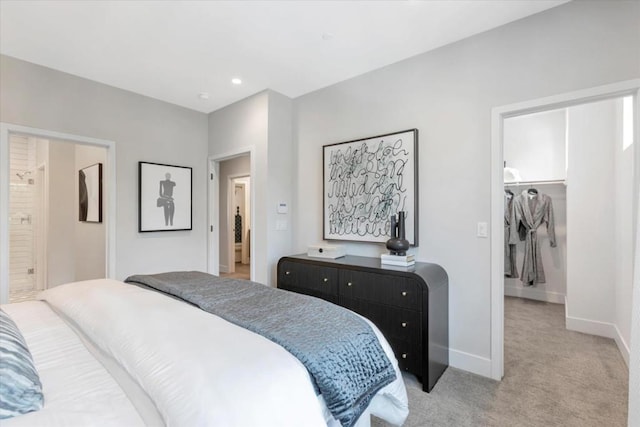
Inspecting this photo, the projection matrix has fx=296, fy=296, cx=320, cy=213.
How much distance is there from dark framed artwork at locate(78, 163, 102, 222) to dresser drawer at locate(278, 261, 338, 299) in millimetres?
2614

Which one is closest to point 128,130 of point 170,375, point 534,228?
point 170,375

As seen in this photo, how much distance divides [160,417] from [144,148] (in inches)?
139

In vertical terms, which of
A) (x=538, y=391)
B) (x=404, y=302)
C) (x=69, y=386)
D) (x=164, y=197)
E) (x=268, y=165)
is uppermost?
(x=268, y=165)

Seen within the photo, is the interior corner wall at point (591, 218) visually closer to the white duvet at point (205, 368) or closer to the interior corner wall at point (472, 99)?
the interior corner wall at point (472, 99)

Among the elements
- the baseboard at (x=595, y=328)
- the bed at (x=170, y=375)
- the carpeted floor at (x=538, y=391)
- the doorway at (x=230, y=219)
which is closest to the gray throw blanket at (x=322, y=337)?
the bed at (x=170, y=375)

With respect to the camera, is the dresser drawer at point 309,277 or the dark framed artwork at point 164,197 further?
the dark framed artwork at point 164,197

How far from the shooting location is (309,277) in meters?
2.79

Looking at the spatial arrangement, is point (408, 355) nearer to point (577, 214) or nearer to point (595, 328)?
point (595, 328)

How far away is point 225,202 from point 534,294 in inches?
219

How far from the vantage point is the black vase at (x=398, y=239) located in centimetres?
244

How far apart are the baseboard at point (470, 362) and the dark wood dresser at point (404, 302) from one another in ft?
0.19

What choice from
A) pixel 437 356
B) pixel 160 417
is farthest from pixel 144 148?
pixel 437 356

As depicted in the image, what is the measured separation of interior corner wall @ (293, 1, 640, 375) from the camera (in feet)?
6.42

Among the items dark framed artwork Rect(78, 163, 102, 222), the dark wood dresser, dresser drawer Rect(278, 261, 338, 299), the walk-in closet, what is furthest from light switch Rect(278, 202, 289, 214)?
the walk-in closet
